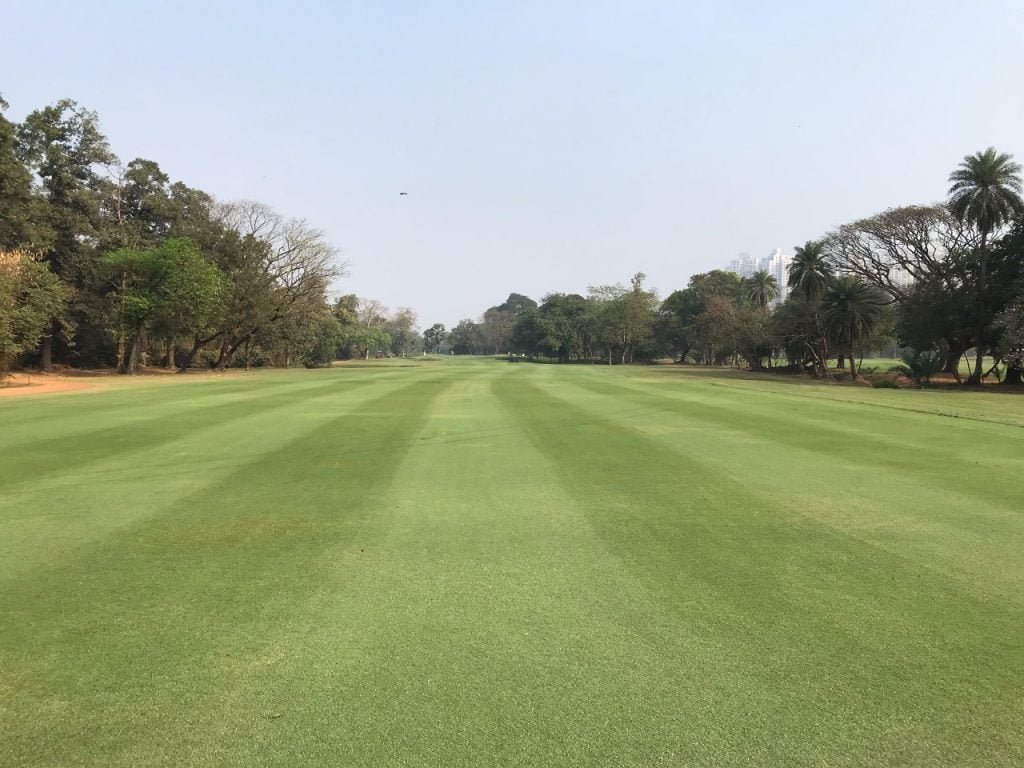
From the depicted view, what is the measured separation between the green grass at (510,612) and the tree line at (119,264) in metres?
28.4

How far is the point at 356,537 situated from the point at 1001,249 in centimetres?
4835

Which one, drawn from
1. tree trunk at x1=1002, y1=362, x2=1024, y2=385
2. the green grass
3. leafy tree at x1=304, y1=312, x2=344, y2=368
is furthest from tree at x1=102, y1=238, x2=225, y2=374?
tree trunk at x1=1002, y1=362, x2=1024, y2=385

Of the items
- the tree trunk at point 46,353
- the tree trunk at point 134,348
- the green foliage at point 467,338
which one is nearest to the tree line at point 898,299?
the tree trunk at point 134,348

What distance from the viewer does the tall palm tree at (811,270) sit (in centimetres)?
5625

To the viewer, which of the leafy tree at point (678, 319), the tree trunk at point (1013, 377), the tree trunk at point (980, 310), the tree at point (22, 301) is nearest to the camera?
the tree at point (22, 301)

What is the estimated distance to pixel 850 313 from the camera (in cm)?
4891

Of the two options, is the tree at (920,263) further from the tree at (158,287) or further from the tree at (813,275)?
the tree at (158,287)

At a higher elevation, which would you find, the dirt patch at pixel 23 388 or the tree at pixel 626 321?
the tree at pixel 626 321

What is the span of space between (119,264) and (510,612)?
139 ft

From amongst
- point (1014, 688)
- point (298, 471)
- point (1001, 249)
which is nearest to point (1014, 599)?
point (1014, 688)

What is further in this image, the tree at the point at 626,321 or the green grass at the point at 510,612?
the tree at the point at 626,321

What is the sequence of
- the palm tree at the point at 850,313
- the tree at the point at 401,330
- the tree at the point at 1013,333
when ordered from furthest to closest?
the tree at the point at 401,330, the palm tree at the point at 850,313, the tree at the point at 1013,333

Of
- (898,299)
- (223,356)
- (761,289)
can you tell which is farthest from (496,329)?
(898,299)

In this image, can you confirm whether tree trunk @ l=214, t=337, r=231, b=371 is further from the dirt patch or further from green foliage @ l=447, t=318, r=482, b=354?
green foliage @ l=447, t=318, r=482, b=354
